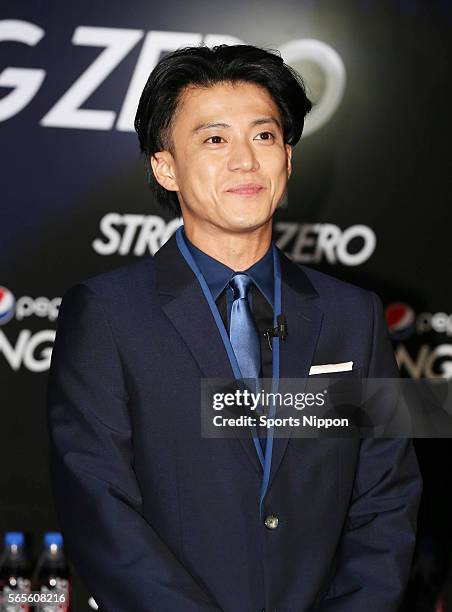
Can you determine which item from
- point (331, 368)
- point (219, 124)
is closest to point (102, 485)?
point (331, 368)

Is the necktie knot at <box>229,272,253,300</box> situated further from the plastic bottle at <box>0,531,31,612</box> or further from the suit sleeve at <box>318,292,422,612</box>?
the plastic bottle at <box>0,531,31,612</box>

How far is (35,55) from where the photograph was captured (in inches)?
150

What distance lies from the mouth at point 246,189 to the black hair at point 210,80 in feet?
0.78

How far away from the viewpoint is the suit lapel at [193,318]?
7.11ft

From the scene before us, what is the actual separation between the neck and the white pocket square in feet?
0.88

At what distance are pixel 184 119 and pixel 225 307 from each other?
0.42 m

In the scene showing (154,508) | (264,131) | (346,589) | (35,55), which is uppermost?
(35,55)

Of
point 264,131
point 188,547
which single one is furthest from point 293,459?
point 264,131

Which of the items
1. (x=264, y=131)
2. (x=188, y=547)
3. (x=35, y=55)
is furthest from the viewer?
(x=35, y=55)

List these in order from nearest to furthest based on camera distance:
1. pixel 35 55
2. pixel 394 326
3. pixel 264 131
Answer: pixel 264 131, pixel 35 55, pixel 394 326

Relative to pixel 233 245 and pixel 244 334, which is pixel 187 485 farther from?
pixel 233 245

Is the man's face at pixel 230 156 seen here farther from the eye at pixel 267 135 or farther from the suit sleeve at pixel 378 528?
the suit sleeve at pixel 378 528

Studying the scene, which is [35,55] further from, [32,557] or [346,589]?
[346,589]

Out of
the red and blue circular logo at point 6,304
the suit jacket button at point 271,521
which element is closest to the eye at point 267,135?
the suit jacket button at point 271,521
